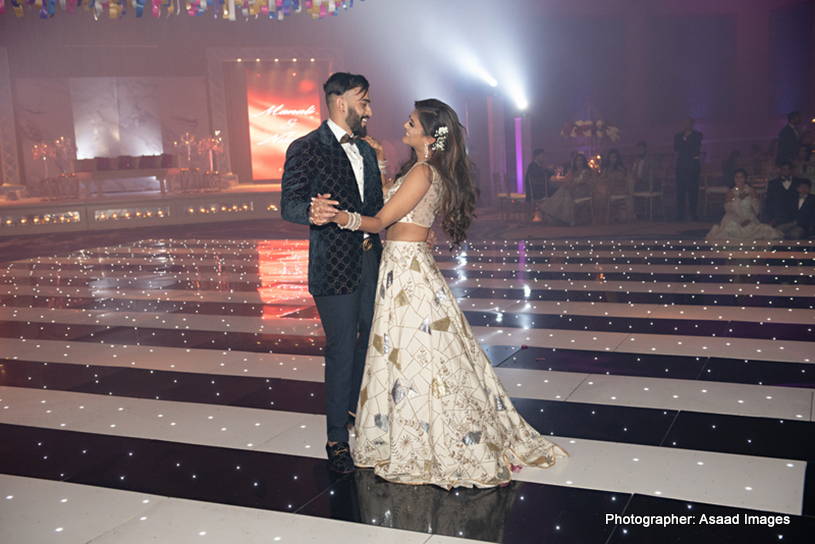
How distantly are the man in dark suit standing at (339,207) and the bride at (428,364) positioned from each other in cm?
9

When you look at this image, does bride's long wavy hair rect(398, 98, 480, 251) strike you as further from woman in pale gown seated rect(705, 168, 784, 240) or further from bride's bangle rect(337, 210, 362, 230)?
woman in pale gown seated rect(705, 168, 784, 240)

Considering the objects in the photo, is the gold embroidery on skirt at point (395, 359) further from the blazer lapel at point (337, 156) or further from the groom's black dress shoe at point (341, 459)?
the blazer lapel at point (337, 156)

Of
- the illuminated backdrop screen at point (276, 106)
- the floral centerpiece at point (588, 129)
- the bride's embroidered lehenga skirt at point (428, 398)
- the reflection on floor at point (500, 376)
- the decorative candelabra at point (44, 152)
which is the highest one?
the illuminated backdrop screen at point (276, 106)

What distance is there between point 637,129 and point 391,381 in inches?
510

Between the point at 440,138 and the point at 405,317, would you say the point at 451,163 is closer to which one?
the point at 440,138

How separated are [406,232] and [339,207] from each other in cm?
25

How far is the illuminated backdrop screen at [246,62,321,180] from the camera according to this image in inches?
636

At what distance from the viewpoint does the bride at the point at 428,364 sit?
2.42 meters

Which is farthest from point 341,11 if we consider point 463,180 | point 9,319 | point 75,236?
point 463,180

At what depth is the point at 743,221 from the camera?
25.9 ft

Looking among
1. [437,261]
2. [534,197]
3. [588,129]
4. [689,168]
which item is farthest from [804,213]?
[437,261]

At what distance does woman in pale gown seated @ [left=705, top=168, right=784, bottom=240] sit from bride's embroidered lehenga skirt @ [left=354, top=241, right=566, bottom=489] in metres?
6.15

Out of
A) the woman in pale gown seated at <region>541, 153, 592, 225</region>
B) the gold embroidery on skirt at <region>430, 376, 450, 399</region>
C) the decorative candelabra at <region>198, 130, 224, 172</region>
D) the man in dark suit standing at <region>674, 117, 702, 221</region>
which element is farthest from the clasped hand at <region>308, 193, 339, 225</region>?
the decorative candelabra at <region>198, 130, 224, 172</region>

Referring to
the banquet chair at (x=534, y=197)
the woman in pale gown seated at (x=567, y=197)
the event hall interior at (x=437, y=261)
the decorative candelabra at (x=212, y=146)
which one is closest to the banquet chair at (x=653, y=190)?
the event hall interior at (x=437, y=261)
